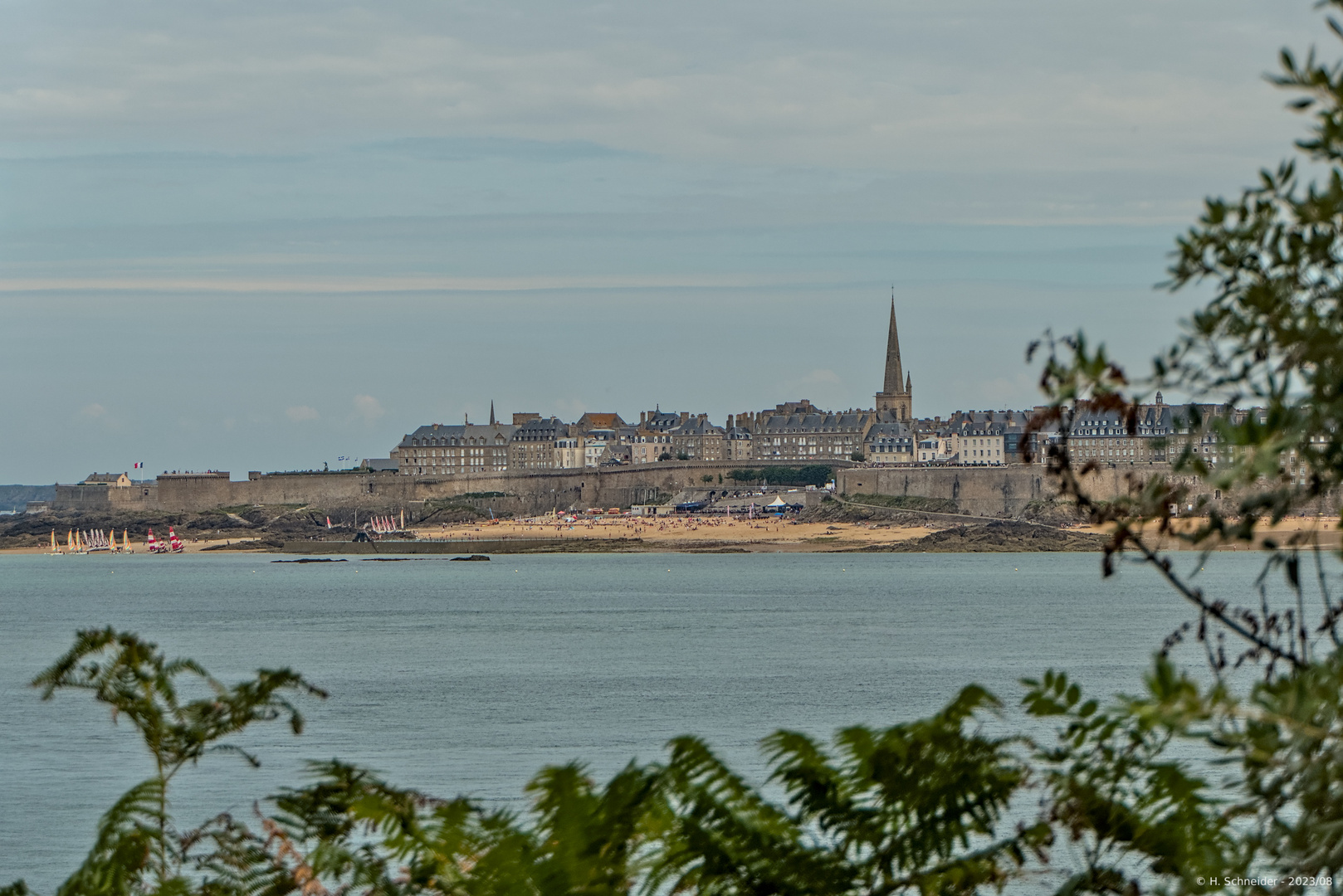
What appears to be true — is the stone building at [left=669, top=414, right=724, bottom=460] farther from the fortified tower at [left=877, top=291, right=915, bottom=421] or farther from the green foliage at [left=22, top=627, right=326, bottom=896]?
the green foliage at [left=22, top=627, right=326, bottom=896]

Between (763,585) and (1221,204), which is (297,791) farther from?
(763,585)

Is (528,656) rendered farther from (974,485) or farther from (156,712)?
(974,485)

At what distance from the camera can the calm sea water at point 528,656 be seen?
21.4m

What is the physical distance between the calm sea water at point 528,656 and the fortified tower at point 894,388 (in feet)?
180

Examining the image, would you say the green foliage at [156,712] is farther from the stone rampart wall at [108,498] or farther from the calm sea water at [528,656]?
the stone rampart wall at [108,498]

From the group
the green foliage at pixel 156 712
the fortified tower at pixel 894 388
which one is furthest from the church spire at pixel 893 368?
the green foliage at pixel 156 712

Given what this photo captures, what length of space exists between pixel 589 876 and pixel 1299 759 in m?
1.46

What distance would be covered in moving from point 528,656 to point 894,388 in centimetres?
10644

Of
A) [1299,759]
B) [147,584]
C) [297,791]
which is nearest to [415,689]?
[297,791]

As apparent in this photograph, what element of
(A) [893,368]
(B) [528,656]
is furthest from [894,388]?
(B) [528,656]

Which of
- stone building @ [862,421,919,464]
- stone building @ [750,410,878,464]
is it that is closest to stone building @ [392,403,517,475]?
stone building @ [750,410,878,464]

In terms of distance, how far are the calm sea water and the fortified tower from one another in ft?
180

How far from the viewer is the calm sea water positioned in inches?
843

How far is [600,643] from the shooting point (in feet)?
133
